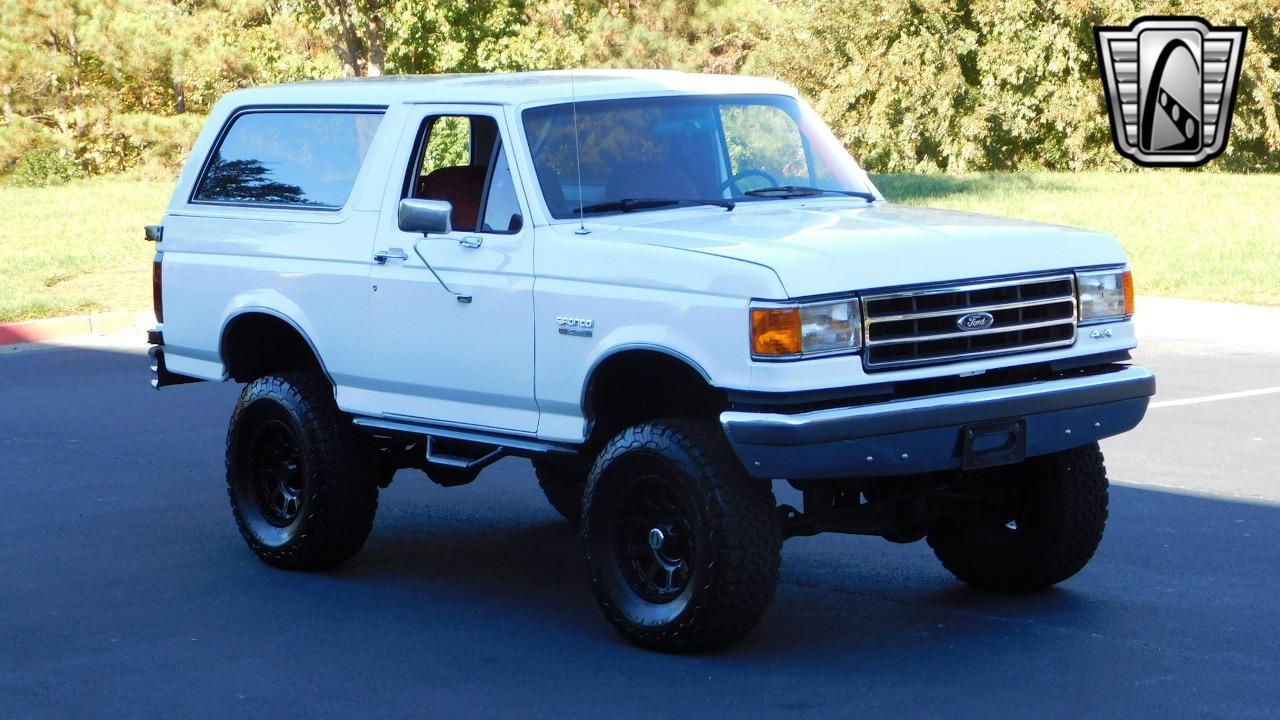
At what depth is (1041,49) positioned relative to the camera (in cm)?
4638

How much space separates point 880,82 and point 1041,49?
508 cm

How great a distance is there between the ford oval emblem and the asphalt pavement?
1135 millimetres

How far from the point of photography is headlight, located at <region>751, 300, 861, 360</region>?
231 inches

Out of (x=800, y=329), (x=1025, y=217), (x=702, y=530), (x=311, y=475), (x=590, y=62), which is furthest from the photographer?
(x=590, y=62)

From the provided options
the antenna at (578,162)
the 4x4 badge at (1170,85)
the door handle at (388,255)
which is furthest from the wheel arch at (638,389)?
the 4x4 badge at (1170,85)

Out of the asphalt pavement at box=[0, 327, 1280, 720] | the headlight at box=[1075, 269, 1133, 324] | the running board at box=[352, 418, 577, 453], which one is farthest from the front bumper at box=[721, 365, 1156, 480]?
the running board at box=[352, 418, 577, 453]

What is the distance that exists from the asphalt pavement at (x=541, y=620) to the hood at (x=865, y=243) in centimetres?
133

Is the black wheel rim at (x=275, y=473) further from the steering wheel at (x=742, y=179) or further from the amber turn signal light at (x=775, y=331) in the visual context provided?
the amber turn signal light at (x=775, y=331)

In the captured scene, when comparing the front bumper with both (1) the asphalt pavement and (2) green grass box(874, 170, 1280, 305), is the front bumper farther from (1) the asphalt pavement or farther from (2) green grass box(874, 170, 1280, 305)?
(2) green grass box(874, 170, 1280, 305)

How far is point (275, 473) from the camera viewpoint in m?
→ 8.06

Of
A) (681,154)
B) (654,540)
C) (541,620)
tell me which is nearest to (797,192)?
(681,154)

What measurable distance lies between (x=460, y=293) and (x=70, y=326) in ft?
39.6

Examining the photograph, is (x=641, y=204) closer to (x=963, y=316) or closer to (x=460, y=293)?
(x=460, y=293)

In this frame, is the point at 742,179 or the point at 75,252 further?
the point at 75,252
